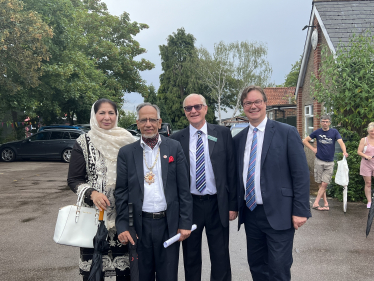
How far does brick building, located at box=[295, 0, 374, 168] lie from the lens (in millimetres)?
11547

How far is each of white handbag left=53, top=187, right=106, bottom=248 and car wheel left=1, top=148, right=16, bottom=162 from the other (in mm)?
15421

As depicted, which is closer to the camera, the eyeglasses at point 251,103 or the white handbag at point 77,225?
the white handbag at point 77,225

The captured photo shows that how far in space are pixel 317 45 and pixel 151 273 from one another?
12.7 metres

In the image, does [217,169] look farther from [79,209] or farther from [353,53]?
[353,53]

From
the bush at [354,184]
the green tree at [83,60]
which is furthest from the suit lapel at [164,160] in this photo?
the green tree at [83,60]

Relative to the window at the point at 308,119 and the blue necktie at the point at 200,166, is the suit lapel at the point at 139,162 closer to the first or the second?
the blue necktie at the point at 200,166

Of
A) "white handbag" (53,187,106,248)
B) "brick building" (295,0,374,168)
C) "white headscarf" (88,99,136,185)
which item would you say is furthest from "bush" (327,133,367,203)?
"white handbag" (53,187,106,248)

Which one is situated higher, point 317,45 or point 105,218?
point 317,45

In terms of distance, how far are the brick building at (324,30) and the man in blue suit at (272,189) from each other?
27.7 feet

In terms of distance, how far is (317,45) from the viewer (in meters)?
13.1

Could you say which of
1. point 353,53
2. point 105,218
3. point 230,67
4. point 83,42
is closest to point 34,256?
point 105,218

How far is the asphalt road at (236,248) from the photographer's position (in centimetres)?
393

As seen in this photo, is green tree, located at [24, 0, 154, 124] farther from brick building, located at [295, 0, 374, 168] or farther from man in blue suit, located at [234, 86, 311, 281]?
man in blue suit, located at [234, 86, 311, 281]

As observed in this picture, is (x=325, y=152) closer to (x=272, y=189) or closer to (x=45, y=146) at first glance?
(x=272, y=189)
